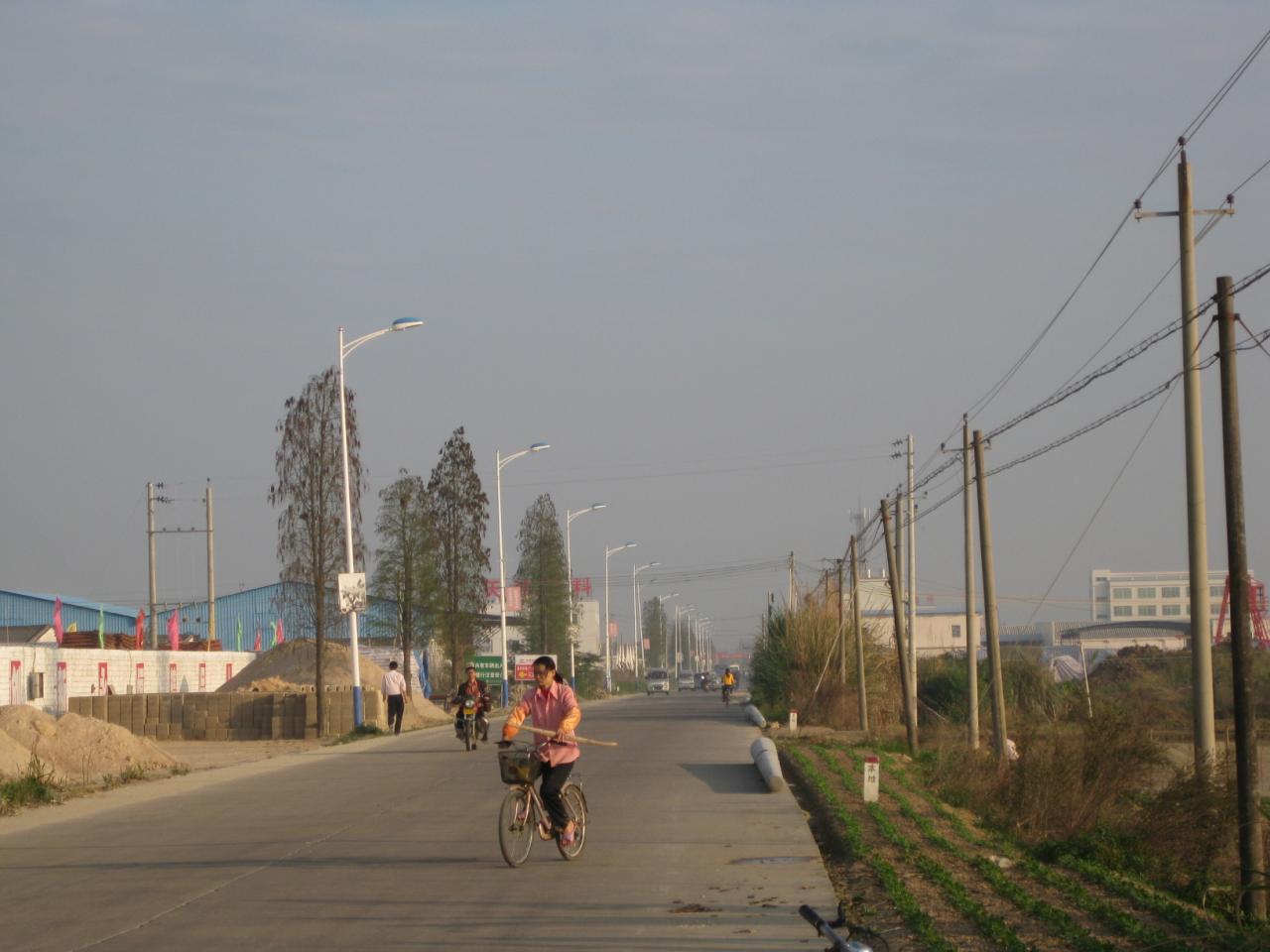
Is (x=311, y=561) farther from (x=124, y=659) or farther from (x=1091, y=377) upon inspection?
(x=1091, y=377)

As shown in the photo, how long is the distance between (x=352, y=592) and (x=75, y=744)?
38.8 feet

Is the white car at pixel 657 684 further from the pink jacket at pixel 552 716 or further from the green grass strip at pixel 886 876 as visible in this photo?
the pink jacket at pixel 552 716

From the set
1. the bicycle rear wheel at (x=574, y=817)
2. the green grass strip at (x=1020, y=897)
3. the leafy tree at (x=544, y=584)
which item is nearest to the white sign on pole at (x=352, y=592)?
the green grass strip at (x=1020, y=897)

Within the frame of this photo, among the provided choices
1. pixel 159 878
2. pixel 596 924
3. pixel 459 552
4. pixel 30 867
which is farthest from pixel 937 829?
pixel 459 552

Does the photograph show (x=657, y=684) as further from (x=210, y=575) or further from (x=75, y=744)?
(x=75, y=744)

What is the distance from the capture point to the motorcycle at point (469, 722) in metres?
29.2

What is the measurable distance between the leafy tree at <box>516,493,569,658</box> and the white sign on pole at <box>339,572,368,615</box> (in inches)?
1671

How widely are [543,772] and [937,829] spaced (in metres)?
4.99

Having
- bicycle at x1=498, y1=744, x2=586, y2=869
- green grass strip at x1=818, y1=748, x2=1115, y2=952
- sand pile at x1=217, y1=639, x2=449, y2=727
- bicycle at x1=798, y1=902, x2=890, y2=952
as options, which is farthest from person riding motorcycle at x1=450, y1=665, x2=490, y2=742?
bicycle at x1=798, y1=902, x2=890, y2=952

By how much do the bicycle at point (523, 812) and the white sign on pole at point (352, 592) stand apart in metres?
23.2

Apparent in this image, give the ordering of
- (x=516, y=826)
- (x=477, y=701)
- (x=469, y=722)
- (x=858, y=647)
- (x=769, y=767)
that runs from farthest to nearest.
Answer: (x=858, y=647), (x=477, y=701), (x=469, y=722), (x=769, y=767), (x=516, y=826)

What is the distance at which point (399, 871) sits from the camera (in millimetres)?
12406

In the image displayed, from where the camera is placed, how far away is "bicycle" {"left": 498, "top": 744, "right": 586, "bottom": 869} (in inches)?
482

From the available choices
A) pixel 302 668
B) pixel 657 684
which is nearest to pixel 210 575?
pixel 302 668
